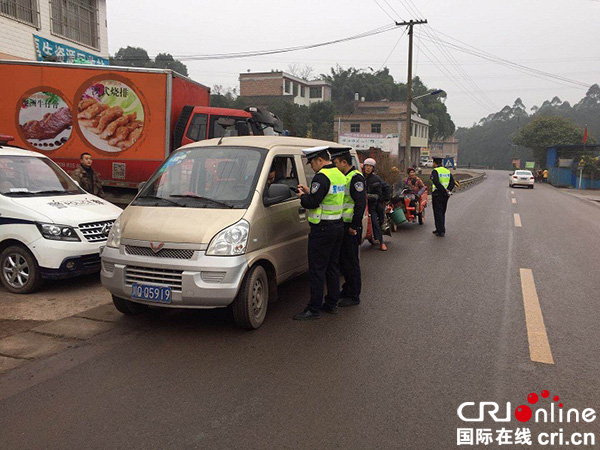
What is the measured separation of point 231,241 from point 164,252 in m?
0.65

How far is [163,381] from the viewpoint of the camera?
3695mm

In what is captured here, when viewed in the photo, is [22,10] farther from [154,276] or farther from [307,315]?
[307,315]

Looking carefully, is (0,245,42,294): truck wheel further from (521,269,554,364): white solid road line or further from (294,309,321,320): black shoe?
(521,269,554,364): white solid road line

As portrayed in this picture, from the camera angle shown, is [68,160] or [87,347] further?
[68,160]

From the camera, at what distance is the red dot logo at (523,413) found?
3.22 m

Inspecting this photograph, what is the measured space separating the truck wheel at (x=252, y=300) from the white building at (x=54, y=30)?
1219cm

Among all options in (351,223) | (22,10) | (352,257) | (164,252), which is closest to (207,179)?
(164,252)

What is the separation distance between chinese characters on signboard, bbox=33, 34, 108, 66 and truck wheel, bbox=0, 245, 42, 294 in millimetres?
10648

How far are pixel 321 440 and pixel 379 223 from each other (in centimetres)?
717

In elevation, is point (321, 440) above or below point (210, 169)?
below

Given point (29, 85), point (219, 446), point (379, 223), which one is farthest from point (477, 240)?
point (29, 85)

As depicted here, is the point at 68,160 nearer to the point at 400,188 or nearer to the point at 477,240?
the point at 400,188

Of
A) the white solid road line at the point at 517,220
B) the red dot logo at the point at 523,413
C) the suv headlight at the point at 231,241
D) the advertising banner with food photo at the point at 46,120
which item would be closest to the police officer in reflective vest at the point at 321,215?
the suv headlight at the point at 231,241

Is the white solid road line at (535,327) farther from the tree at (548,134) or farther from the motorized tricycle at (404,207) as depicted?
the tree at (548,134)
